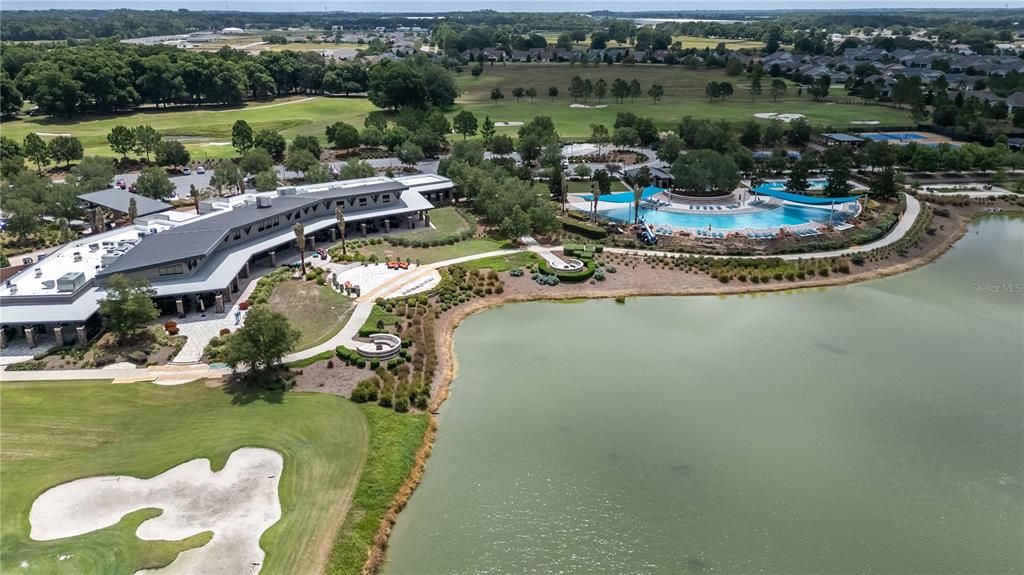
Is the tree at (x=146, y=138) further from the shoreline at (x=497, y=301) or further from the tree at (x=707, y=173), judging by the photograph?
the tree at (x=707, y=173)

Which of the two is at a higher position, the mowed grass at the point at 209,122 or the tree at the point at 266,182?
the mowed grass at the point at 209,122

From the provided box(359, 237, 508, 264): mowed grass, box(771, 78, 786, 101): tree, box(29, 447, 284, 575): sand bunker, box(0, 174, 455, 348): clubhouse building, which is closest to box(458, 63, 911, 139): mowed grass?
box(771, 78, 786, 101): tree

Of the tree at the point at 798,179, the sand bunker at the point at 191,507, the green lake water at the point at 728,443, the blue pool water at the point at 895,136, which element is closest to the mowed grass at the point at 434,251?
the green lake water at the point at 728,443

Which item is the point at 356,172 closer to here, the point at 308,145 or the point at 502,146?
the point at 308,145

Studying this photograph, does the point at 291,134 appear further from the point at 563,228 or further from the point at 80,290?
the point at 80,290

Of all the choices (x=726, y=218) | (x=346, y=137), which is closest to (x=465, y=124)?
(x=346, y=137)
